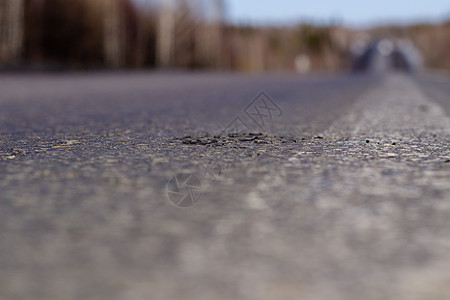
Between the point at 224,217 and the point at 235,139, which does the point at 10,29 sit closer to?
the point at 235,139

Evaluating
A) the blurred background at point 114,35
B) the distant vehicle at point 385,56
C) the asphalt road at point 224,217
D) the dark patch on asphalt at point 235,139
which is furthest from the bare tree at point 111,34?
the distant vehicle at point 385,56

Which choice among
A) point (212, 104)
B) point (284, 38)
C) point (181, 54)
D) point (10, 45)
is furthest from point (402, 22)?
point (212, 104)

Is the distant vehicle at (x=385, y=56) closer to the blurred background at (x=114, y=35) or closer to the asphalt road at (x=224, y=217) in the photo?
the blurred background at (x=114, y=35)

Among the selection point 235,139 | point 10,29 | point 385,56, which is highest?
point 10,29

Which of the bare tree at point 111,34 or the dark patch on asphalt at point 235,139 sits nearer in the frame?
the dark patch on asphalt at point 235,139

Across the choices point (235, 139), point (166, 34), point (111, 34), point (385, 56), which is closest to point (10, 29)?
point (111, 34)

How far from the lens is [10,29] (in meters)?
27.1

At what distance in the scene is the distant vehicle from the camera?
94.6 meters

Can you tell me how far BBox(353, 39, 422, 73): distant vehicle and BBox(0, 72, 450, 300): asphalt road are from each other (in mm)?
93428

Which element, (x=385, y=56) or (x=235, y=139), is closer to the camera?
(x=235, y=139)

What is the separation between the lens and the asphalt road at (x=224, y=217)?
132cm

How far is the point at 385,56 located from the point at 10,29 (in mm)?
80322

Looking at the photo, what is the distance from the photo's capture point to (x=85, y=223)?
1.78 meters

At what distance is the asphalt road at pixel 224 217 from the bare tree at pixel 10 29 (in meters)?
24.6
